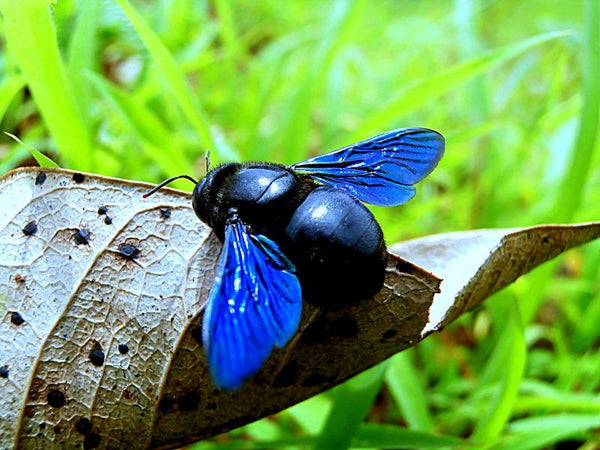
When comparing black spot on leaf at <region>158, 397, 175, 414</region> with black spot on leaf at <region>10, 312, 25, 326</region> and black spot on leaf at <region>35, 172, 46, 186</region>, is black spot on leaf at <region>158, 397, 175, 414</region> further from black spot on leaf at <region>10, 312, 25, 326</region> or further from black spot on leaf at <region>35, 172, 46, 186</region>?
black spot on leaf at <region>35, 172, 46, 186</region>

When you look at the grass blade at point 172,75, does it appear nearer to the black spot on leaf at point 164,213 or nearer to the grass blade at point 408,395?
the black spot on leaf at point 164,213

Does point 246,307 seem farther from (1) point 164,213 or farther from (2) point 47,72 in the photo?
(2) point 47,72

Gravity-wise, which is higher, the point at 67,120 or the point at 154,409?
the point at 67,120

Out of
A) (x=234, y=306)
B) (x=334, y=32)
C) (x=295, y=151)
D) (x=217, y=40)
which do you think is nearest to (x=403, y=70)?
(x=334, y=32)

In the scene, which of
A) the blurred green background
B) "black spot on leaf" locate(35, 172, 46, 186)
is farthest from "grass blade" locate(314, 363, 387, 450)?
"black spot on leaf" locate(35, 172, 46, 186)

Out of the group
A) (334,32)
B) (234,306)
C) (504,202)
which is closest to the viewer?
(234,306)

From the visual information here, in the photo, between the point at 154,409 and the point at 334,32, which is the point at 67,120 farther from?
the point at 334,32

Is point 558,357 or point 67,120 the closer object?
point 67,120

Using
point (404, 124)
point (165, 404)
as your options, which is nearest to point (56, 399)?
point (165, 404)
